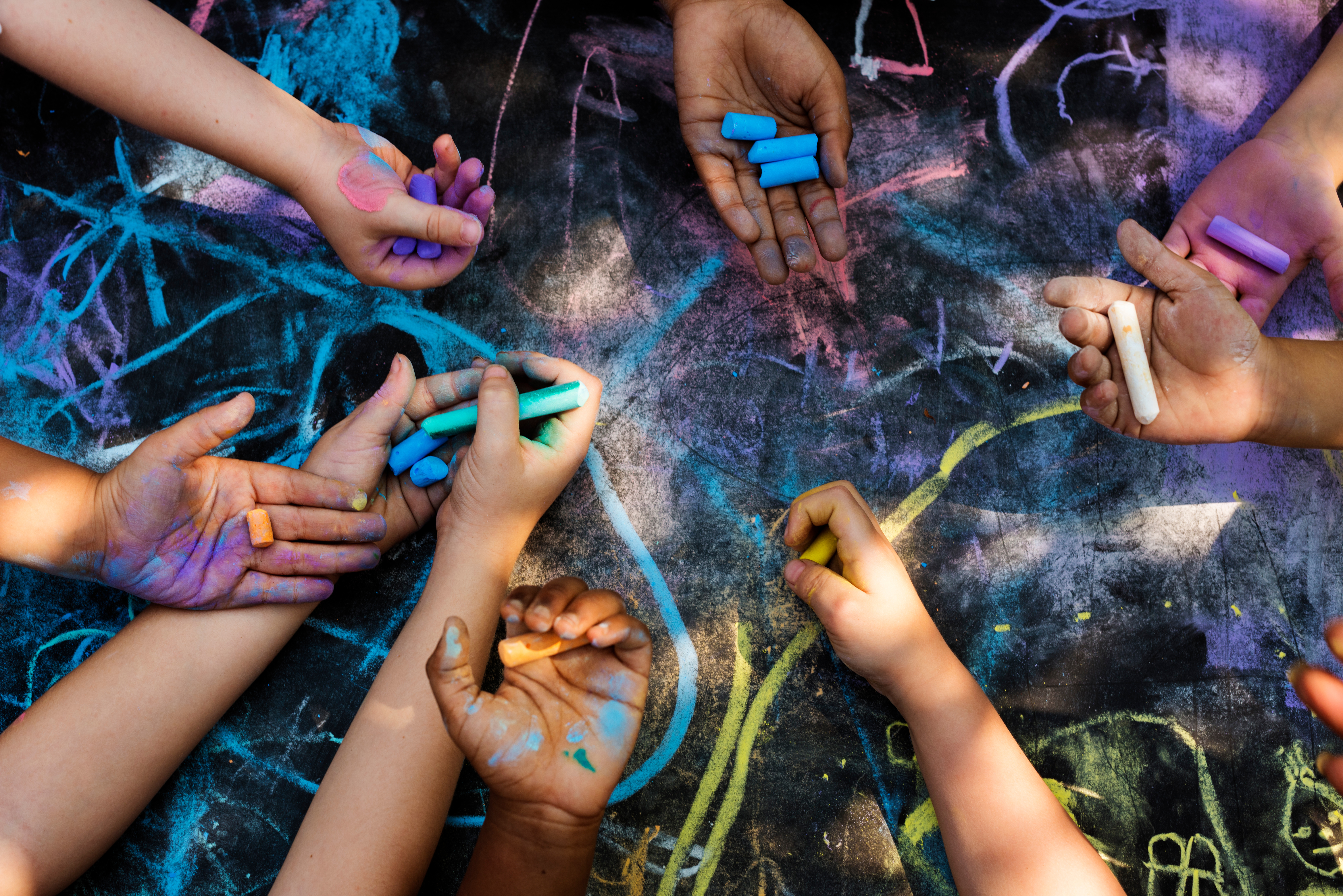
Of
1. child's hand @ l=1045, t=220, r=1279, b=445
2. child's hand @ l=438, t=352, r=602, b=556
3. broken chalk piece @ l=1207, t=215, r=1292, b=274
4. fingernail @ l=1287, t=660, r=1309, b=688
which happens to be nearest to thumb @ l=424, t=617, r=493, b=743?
child's hand @ l=438, t=352, r=602, b=556

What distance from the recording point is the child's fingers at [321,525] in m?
2.00

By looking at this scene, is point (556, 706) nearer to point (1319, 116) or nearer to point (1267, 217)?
point (1267, 217)

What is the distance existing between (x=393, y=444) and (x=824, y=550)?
1.22 meters

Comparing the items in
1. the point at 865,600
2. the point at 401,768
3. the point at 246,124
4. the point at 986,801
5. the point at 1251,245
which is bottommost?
the point at 986,801

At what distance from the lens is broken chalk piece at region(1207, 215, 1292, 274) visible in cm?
207

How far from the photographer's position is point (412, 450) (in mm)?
2082

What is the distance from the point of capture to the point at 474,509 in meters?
2.03

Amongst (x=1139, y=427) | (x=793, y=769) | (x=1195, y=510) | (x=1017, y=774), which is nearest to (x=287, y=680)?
(x=793, y=769)

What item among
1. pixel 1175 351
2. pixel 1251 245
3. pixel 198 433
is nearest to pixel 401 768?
pixel 198 433

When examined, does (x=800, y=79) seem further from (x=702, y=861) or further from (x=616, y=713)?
(x=702, y=861)

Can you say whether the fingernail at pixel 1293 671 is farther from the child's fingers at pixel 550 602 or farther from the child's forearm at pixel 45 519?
the child's forearm at pixel 45 519

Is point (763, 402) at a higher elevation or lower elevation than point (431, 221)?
lower

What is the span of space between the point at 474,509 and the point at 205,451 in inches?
25.0

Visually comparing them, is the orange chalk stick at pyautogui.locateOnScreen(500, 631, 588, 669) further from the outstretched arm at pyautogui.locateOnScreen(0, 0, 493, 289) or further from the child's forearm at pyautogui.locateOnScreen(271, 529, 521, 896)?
the outstretched arm at pyautogui.locateOnScreen(0, 0, 493, 289)
